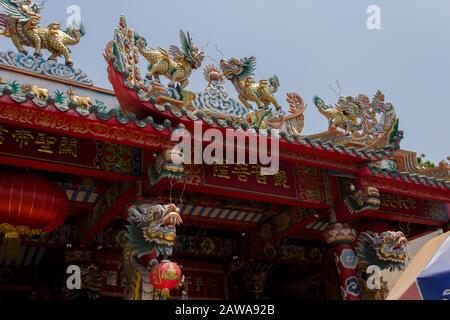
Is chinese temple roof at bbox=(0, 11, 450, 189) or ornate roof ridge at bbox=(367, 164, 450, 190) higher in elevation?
chinese temple roof at bbox=(0, 11, 450, 189)

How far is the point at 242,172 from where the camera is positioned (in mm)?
6922

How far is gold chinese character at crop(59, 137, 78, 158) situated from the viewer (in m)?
6.04

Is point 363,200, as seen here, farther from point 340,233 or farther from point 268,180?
point 268,180

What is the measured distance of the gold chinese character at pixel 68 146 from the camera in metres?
6.04

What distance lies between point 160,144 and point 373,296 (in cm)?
382

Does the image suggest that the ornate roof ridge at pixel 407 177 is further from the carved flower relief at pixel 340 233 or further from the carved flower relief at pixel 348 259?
the carved flower relief at pixel 348 259

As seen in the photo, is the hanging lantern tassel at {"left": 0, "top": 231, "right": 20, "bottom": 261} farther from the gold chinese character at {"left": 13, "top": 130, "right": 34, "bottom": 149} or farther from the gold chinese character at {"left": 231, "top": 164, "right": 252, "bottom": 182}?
the gold chinese character at {"left": 231, "top": 164, "right": 252, "bottom": 182}

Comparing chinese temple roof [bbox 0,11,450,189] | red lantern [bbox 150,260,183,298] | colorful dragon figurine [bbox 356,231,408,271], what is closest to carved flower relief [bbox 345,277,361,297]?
colorful dragon figurine [bbox 356,231,408,271]

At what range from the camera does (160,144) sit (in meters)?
5.96

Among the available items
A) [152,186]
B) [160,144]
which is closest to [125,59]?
[160,144]

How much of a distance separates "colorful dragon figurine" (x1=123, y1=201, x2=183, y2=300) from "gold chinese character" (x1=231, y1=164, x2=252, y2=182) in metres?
1.35

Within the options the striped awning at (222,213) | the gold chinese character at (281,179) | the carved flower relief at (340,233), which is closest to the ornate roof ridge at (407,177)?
the carved flower relief at (340,233)

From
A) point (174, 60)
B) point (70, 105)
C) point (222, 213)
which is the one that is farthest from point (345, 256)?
point (70, 105)
